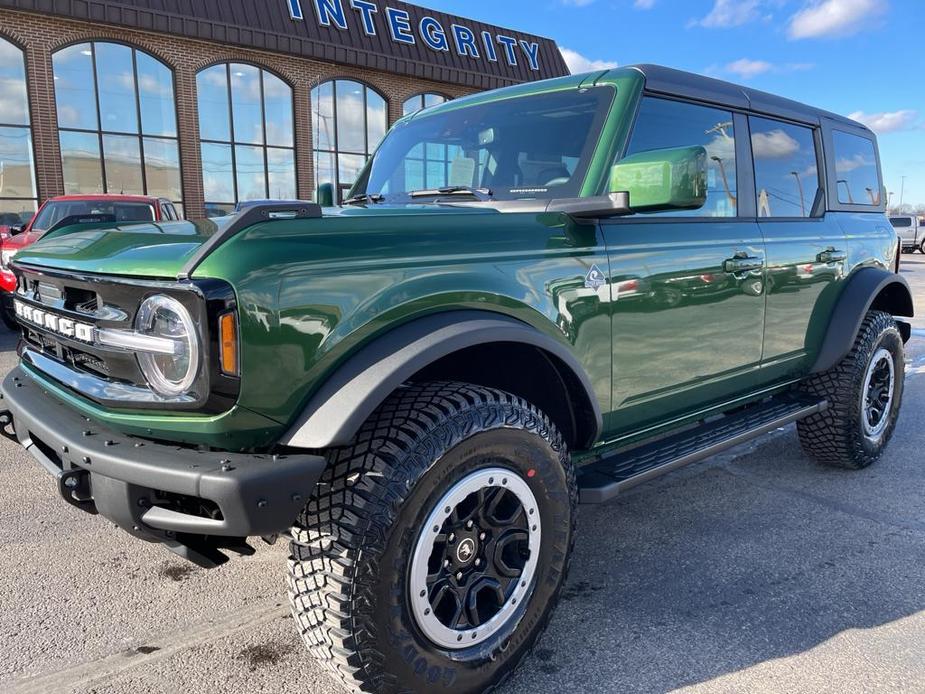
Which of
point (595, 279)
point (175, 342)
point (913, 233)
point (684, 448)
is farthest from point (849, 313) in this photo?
point (913, 233)

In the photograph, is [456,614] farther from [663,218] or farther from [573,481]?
[663,218]

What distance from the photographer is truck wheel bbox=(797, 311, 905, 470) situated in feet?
13.4

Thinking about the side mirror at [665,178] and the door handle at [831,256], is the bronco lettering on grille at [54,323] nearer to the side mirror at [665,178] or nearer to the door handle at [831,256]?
the side mirror at [665,178]

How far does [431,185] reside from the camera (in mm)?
3260

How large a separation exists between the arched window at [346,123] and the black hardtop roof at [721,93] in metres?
16.7

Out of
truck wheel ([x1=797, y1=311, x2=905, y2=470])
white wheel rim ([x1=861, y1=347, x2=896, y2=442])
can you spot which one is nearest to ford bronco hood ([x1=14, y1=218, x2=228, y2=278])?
truck wheel ([x1=797, y1=311, x2=905, y2=470])

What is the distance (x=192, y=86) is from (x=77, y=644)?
57.8 ft

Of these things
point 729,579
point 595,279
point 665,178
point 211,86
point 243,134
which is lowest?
point 729,579

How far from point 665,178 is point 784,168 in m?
1.81

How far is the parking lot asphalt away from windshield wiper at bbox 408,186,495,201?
1.62 m

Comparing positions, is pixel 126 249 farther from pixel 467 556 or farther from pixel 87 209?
pixel 87 209

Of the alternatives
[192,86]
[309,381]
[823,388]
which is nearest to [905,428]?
[823,388]

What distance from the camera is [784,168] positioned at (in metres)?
3.80

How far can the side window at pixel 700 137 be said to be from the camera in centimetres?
293
